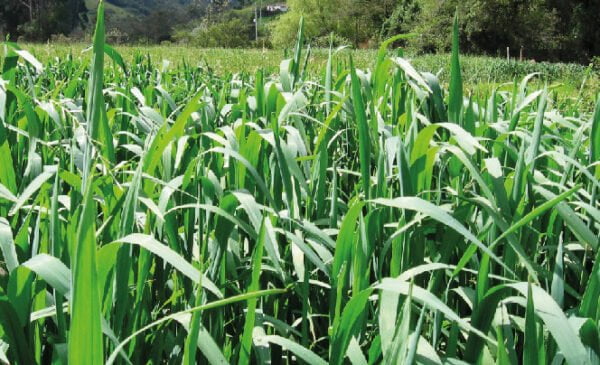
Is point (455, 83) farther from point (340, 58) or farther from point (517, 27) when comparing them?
point (517, 27)

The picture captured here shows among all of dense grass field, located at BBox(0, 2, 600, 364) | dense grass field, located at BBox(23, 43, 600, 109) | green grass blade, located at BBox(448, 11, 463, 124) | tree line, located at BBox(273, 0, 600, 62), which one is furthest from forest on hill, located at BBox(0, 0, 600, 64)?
dense grass field, located at BBox(0, 2, 600, 364)

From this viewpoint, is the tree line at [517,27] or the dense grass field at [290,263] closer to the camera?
the dense grass field at [290,263]

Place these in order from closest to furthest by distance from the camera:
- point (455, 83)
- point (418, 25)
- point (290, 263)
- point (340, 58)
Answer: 1. point (290, 263)
2. point (455, 83)
3. point (340, 58)
4. point (418, 25)

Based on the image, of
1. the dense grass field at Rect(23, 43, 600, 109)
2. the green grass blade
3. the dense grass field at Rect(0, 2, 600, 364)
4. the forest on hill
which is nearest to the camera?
the dense grass field at Rect(0, 2, 600, 364)

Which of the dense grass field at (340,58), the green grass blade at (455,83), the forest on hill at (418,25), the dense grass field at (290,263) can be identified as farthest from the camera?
the forest on hill at (418,25)

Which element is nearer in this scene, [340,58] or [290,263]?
[290,263]

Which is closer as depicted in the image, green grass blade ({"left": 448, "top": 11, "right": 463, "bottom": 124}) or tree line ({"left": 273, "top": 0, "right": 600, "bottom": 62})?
green grass blade ({"left": 448, "top": 11, "right": 463, "bottom": 124})

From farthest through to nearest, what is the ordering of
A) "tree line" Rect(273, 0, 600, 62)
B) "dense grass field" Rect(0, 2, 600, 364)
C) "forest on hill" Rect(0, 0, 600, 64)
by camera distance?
"forest on hill" Rect(0, 0, 600, 64) → "tree line" Rect(273, 0, 600, 62) → "dense grass field" Rect(0, 2, 600, 364)

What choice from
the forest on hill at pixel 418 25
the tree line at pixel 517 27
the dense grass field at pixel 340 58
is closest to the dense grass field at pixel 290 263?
the dense grass field at pixel 340 58

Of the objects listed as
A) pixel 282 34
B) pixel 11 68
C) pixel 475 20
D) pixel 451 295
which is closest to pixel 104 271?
pixel 451 295

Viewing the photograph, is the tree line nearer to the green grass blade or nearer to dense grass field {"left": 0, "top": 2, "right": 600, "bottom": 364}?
the green grass blade

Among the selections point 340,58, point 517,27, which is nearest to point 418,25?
point 517,27

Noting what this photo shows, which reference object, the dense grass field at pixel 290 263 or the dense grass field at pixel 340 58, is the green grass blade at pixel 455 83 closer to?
the dense grass field at pixel 290 263

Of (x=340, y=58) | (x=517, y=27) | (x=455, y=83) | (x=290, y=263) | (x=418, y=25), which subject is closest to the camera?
(x=290, y=263)
